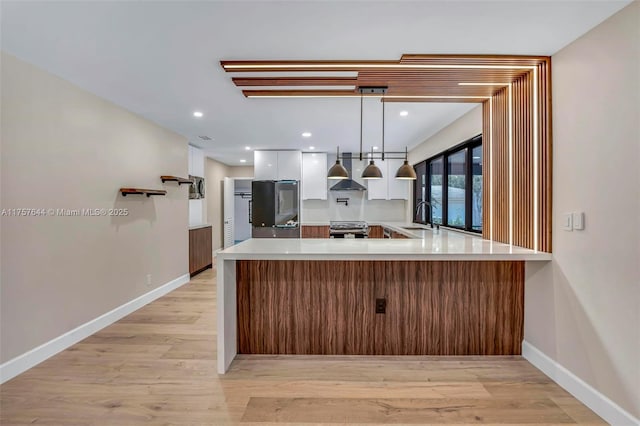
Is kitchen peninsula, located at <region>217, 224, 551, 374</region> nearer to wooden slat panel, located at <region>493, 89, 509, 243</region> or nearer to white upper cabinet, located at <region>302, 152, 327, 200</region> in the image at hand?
wooden slat panel, located at <region>493, 89, 509, 243</region>

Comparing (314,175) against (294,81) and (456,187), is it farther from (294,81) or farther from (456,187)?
(294,81)

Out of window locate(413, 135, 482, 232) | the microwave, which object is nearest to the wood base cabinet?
the microwave

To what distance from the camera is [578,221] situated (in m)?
2.06

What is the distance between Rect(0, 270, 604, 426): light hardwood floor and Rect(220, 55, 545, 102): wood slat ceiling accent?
2322 mm

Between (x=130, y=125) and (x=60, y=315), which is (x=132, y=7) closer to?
(x=130, y=125)

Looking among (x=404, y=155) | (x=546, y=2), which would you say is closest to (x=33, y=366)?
(x=546, y=2)

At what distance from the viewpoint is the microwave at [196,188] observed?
5.76 meters

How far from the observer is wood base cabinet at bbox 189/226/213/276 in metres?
5.34

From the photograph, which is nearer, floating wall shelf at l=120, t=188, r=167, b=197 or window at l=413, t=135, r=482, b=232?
→ floating wall shelf at l=120, t=188, r=167, b=197

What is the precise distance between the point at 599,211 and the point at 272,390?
7.80 feet

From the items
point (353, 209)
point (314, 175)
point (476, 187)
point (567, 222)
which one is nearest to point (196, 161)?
point (314, 175)

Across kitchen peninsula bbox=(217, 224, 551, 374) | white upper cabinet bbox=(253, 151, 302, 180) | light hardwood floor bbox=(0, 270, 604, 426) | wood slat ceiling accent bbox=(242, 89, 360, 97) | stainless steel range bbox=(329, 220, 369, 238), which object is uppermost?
wood slat ceiling accent bbox=(242, 89, 360, 97)

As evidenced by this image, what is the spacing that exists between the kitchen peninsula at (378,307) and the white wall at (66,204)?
5.13 feet

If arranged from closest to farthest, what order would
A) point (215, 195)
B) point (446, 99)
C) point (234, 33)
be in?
point (234, 33), point (446, 99), point (215, 195)
